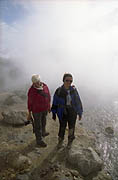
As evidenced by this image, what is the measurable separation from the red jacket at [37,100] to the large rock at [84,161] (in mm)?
2054

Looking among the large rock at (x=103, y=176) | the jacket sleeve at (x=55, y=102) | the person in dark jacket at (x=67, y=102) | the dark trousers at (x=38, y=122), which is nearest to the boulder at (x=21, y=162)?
the dark trousers at (x=38, y=122)

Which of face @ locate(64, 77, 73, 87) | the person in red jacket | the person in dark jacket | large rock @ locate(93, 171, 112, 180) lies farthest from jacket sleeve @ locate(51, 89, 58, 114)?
large rock @ locate(93, 171, 112, 180)

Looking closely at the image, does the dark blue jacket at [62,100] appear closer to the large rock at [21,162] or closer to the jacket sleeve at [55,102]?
the jacket sleeve at [55,102]

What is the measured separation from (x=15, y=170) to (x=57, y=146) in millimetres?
2031

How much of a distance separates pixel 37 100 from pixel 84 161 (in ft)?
8.86

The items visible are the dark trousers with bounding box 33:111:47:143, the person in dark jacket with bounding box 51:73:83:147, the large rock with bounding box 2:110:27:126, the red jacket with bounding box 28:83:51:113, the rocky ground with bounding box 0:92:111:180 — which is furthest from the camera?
the large rock with bounding box 2:110:27:126

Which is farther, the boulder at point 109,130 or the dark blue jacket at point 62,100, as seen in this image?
the boulder at point 109,130

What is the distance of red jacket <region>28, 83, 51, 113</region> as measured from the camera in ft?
19.0

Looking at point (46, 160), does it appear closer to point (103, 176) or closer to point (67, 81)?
point (103, 176)

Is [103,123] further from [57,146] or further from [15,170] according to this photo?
[15,170]

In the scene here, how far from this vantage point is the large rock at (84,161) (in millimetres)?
5352

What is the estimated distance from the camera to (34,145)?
675cm

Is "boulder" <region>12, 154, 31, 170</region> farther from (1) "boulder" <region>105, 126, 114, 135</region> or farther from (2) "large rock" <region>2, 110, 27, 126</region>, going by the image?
(1) "boulder" <region>105, 126, 114, 135</region>

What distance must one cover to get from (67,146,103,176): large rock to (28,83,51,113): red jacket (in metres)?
2.05
